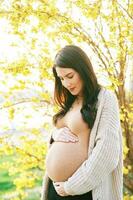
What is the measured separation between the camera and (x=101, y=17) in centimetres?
337

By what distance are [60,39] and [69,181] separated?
156cm

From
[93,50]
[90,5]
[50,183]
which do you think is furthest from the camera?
[93,50]

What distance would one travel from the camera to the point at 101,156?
2021mm

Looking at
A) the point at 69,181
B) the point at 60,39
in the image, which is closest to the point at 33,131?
the point at 60,39

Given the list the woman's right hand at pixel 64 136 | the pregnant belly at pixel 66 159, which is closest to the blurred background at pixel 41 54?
the woman's right hand at pixel 64 136

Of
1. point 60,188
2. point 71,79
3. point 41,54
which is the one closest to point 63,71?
point 71,79

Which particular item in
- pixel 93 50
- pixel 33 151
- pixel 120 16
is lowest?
pixel 33 151

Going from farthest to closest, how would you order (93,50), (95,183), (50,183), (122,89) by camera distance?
1. (122,89)
2. (93,50)
3. (50,183)
4. (95,183)

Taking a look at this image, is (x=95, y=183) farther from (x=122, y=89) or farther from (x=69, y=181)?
(x=122, y=89)

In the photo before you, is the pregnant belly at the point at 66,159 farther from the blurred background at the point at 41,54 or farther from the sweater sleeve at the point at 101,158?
the blurred background at the point at 41,54

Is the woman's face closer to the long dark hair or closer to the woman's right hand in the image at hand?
the long dark hair

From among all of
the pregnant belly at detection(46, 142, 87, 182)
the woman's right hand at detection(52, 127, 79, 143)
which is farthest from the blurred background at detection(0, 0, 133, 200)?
the pregnant belly at detection(46, 142, 87, 182)

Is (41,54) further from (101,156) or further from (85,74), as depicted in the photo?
(101,156)

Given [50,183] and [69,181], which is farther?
[50,183]
